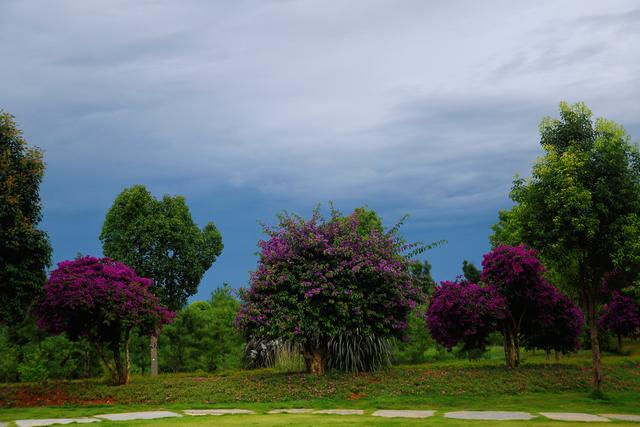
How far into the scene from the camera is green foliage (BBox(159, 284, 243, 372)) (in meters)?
29.4

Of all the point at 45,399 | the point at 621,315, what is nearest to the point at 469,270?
the point at 621,315

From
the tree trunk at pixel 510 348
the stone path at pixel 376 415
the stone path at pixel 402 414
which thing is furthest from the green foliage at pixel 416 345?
the stone path at pixel 402 414

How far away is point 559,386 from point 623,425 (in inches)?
238

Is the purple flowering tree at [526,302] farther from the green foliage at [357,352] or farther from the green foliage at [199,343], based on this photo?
the green foliage at [199,343]

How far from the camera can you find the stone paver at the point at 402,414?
40.5 ft

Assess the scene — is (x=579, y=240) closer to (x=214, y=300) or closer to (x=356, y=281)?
(x=356, y=281)

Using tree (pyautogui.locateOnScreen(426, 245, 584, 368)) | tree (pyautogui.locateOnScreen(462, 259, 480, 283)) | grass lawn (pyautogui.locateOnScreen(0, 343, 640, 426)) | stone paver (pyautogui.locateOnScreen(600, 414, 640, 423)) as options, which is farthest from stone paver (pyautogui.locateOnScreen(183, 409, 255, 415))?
tree (pyautogui.locateOnScreen(462, 259, 480, 283))

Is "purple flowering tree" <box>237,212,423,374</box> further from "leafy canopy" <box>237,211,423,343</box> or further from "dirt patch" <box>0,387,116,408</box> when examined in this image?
"dirt patch" <box>0,387,116,408</box>

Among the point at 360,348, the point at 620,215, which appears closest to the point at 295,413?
the point at 360,348

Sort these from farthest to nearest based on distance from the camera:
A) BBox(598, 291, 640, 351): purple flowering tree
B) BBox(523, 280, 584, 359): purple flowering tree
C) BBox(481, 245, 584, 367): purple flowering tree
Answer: BBox(598, 291, 640, 351): purple flowering tree < BBox(523, 280, 584, 359): purple flowering tree < BBox(481, 245, 584, 367): purple flowering tree

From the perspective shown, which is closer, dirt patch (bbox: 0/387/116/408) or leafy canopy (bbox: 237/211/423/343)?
dirt patch (bbox: 0/387/116/408)

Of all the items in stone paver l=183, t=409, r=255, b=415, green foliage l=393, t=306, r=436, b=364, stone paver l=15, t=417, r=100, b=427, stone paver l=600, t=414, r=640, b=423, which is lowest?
stone paver l=600, t=414, r=640, b=423

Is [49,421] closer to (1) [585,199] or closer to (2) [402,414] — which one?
(2) [402,414]

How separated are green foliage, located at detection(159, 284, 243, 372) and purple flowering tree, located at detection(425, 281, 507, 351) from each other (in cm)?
1095
